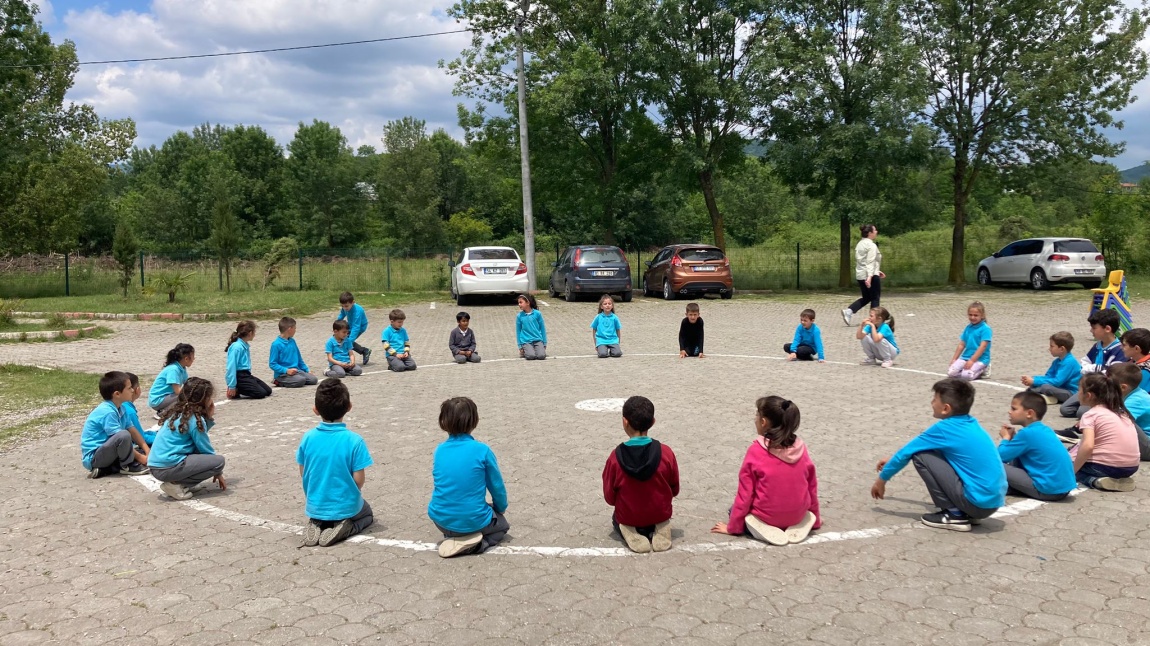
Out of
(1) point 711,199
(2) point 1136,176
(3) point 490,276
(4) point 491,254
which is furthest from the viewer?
(2) point 1136,176

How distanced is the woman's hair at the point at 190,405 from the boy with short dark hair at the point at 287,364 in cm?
522

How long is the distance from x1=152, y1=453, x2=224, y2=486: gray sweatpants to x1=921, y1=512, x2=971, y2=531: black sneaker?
518 cm

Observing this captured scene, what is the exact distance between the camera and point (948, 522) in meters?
5.40

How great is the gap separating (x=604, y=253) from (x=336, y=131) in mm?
64530

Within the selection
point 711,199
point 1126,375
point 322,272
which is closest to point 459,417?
point 1126,375

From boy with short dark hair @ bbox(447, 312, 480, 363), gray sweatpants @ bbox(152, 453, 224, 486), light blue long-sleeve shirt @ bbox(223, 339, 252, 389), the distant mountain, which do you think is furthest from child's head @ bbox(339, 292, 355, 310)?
the distant mountain

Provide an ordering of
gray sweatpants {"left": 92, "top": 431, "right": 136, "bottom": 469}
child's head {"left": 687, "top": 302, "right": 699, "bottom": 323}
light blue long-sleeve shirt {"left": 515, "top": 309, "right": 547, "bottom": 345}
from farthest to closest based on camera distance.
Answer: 1. light blue long-sleeve shirt {"left": 515, "top": 309, "right": 547, "bottom": 345}
2. child's head {"left": 687, "top": 302, "right": 699, "bottom": 323}
3. gray sweatpants {"left": 92, "top": 431, "right": 136, "bottom": 469}

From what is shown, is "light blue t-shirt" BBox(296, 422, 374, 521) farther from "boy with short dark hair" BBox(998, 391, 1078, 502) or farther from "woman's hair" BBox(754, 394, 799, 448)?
"boy with short dark hair" BBox(998, 391, 1078, 502)

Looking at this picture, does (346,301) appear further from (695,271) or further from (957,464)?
(695,271)

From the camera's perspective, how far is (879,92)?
87.5ft

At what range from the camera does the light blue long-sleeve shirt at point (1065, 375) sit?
29.1 ft

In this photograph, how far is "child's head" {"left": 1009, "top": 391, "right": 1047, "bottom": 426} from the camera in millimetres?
5598

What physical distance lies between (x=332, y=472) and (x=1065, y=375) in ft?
25.5

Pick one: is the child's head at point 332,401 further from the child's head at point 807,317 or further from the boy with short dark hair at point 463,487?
the child's head at point 807,317
